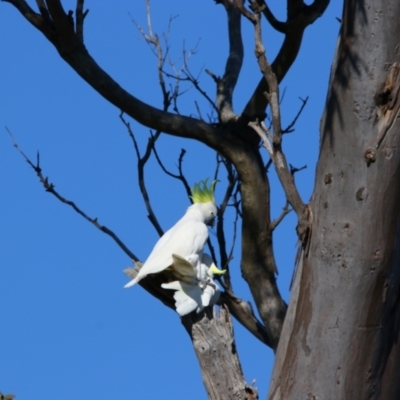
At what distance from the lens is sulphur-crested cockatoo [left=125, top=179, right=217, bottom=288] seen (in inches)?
97.2

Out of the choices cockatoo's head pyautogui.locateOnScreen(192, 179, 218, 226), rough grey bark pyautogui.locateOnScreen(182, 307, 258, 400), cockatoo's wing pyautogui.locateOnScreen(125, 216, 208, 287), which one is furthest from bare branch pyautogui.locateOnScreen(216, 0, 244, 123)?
rough grey bark pyautogui.locateOnScreen(182, 307, 258, 400)

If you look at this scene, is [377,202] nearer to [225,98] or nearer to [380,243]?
[380,243]

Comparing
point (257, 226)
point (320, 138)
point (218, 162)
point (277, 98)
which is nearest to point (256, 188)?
point (257, 226)

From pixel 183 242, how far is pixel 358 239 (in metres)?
0.64

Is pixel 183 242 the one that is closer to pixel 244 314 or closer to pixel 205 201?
pixel 205 201

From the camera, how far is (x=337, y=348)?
2.07 metres

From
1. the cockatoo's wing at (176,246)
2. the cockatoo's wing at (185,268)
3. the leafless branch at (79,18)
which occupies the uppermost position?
the leafless branch at (79,18)

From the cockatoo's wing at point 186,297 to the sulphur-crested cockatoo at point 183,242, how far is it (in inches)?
2.9

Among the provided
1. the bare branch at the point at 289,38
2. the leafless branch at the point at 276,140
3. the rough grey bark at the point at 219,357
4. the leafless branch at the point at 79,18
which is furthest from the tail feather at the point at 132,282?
the leafless branch at the point at 79,18

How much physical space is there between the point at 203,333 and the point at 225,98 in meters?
1.19

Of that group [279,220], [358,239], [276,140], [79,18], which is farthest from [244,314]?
[79,18]

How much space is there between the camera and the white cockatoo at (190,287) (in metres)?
2.43

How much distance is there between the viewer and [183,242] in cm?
250

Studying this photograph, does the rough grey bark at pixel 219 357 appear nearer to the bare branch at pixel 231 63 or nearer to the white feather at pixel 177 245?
the white feather at pixel 177 245
